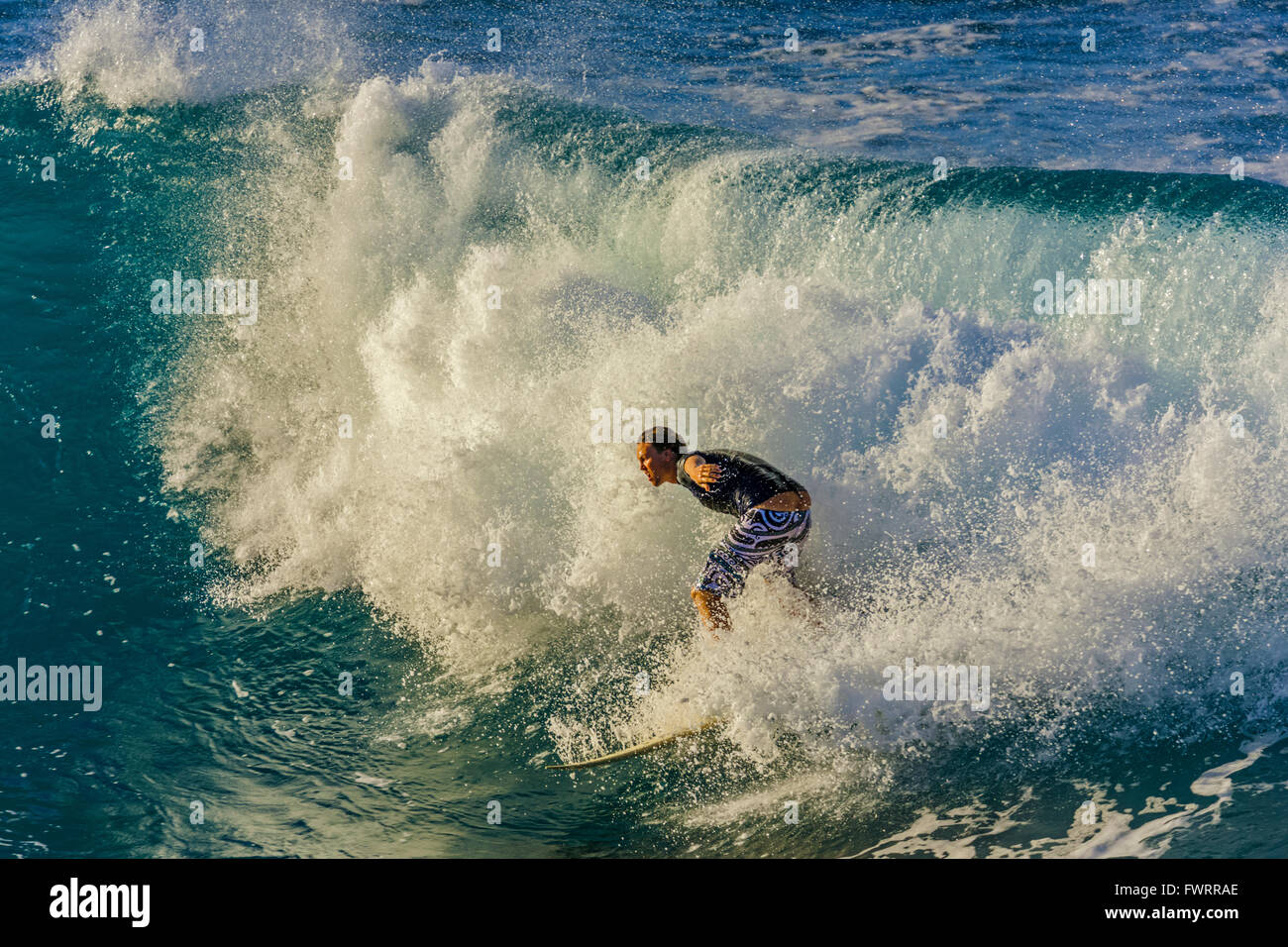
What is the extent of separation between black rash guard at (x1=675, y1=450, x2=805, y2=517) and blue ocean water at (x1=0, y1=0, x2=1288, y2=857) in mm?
526

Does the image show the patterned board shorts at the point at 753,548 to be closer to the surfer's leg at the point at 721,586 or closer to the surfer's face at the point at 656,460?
the surfer's leg at the point at 721,586

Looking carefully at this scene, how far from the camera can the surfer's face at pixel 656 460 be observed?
5512 millimetres

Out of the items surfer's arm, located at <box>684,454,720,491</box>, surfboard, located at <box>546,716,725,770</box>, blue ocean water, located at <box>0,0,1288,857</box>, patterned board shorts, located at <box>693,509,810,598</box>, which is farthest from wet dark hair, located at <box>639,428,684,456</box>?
surfboard, located at <box>546,716,725,770</box>

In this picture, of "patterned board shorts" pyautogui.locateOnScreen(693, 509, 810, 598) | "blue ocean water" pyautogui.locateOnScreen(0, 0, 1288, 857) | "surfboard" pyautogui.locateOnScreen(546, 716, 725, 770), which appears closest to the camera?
"blue ocean water" pyautogui.locateOnScreen(0, 0, 1288, 857)

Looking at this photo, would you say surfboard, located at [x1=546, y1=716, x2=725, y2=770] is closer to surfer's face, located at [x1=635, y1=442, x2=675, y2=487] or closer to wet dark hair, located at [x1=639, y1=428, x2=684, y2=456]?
surfer's face, located at [x1=635, y1=442, x2=675, y2=487]

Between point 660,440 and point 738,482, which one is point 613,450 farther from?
point 738,482

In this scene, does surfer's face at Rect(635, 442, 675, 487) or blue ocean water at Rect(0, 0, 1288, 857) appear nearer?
blue ocean water at Rect(0, 0, 1288, 857)

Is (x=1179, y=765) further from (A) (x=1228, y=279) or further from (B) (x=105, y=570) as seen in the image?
(B) (x=105, y=570)

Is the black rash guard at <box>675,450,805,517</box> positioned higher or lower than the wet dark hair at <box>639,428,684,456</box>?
lower

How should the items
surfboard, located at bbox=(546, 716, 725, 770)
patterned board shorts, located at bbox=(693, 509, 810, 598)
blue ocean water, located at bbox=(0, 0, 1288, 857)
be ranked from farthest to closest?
patterned board shorts, located at bbox=(693, 509, 810, 598)
surfboard, located at bbox=(546, 716, 725, 770)
blue ocean water, located at bbox=(0, 0, 1288, 857)

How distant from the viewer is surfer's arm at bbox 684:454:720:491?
18.0 ft

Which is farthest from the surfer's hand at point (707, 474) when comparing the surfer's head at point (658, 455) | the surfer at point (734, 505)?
the surfer's head at point (658, 455)

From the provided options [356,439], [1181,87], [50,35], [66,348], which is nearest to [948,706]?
[356,439]

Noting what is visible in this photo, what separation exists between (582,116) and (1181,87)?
6.77 m
